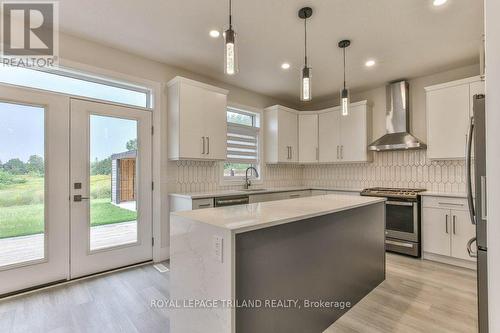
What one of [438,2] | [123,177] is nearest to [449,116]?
[438,2]

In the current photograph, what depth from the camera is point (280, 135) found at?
497 cm

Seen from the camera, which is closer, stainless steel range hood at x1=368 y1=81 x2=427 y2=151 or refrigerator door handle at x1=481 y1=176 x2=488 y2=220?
refrigerator door handle at x1=481 y1=176 x2=488 y2=220

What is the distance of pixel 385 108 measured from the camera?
4578 mm

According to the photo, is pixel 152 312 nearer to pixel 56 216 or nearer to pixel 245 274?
pixel 245 274

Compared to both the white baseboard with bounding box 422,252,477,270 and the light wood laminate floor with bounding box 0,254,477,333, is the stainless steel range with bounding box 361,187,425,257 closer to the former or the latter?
the white baseboard with bounding box 422,252,477,270

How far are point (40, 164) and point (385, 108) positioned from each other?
5114 mm

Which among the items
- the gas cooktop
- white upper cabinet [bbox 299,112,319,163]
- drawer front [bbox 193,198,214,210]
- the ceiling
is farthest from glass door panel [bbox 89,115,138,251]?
the gas cooktop

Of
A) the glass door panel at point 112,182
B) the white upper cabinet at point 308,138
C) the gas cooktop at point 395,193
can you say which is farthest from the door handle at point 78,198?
the gas cooktop at point 395,193

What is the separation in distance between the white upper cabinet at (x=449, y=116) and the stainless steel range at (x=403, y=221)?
707 millimetres

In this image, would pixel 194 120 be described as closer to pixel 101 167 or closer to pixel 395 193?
pixel 101 167

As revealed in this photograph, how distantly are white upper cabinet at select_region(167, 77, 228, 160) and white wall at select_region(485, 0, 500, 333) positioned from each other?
311cm

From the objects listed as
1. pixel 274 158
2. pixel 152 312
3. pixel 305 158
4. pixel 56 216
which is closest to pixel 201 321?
pixel 152 312

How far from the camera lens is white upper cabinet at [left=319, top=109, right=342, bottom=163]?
16.3ft

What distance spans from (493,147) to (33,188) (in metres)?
3.63
